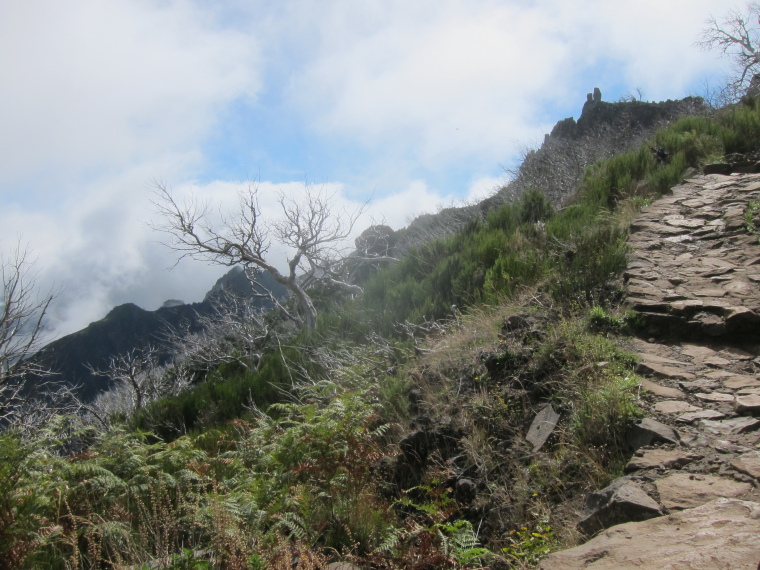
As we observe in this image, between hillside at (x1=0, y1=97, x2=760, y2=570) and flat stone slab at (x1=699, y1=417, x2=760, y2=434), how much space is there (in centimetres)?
2

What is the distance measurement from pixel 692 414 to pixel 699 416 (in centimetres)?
4

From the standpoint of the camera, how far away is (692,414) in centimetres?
328

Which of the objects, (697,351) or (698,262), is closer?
(697,351)

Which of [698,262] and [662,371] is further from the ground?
[698,262]

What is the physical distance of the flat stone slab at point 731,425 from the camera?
303 cm

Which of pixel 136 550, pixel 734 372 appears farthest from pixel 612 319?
pixel 136 550

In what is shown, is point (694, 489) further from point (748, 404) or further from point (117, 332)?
point (117, 332)

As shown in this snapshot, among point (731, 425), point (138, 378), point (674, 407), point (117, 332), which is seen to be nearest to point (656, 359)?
point (674, 407)

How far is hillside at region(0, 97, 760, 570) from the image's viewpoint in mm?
3098

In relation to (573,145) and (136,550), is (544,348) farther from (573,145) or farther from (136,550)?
(573,145)

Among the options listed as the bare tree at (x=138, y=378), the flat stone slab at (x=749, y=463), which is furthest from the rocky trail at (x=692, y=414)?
the bare tree at (x=138, y=378)

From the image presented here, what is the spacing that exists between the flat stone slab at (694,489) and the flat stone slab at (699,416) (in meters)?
0.57

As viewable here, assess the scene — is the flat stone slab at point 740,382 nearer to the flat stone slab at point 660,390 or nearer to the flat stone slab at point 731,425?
the flat stone slab at point 660,390

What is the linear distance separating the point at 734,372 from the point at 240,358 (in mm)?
9972
